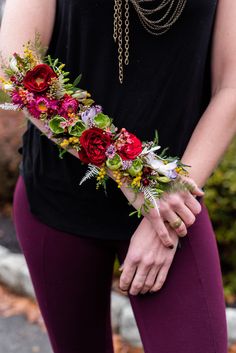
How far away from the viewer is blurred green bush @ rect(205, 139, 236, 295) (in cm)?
353

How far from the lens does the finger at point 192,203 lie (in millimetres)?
1536

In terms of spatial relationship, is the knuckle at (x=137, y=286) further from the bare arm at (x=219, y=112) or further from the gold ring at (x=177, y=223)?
the bare arm at (x=219, y=112)

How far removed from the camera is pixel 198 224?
1688 millimetres

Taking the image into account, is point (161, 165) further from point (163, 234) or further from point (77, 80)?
point (77, 80)

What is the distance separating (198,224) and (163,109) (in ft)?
1.14

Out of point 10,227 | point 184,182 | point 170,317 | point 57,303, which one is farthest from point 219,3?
point 10,227

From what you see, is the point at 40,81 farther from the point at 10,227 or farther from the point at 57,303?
the point at 10,227

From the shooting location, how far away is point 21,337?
3.75 metres

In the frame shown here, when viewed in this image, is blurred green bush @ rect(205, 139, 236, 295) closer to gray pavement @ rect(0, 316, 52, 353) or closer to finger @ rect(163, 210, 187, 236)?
gray pavement @ rect(0, 316, 52, 353)

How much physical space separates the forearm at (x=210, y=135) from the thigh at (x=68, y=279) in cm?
36

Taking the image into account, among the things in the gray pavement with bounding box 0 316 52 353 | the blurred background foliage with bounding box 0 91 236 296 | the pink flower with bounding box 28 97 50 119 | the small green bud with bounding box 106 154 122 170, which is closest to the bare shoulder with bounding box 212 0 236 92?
the small green bud with bounding box 106 154 122 170

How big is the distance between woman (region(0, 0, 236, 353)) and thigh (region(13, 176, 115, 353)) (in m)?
0.02

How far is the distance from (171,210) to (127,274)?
0.23 m

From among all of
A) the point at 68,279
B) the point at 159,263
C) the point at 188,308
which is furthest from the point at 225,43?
the point at 68,279
